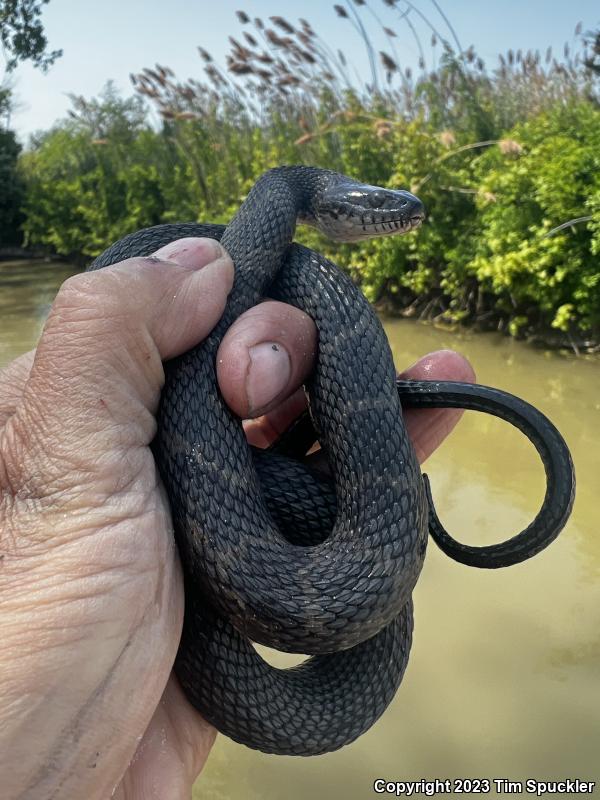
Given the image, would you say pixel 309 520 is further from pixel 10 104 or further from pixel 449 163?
pixel 10 104

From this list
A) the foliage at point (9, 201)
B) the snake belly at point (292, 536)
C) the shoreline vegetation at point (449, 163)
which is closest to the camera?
the snake belly at point (292, 536)

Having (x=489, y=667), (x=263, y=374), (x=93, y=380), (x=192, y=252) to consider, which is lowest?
(x=489, y=667)

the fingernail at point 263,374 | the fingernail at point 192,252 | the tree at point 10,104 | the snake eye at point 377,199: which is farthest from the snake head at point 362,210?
the tree at point 10,104

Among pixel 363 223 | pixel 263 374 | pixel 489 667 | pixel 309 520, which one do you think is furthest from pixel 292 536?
pixel 489 667

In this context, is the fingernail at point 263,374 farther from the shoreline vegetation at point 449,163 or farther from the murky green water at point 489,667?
the shoreline vegetation at point 449,163

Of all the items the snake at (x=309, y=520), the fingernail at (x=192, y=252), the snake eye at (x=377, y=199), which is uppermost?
the fingernail at (x=192, y=252)

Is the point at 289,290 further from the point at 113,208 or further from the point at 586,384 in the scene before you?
the point at 113,208
